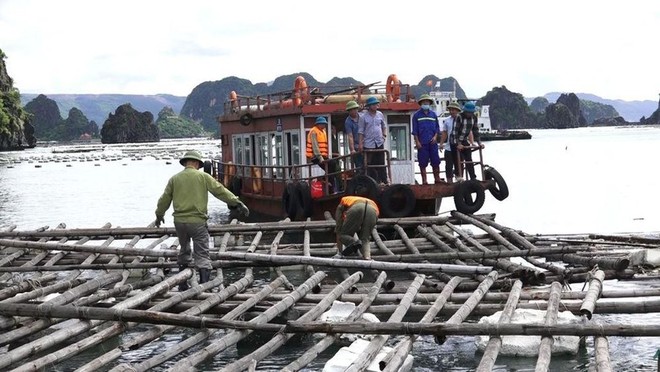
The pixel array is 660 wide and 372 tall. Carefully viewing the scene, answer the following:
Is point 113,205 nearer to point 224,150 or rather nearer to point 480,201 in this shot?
point 224,150

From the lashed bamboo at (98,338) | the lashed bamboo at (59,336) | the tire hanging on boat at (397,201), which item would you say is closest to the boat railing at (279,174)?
the tire hanging on boat at (397,201)

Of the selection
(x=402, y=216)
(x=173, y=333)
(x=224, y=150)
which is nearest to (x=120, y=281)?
(x=173, y=333)

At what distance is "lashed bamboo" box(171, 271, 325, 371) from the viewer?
8203 mm

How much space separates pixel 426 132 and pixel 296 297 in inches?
333

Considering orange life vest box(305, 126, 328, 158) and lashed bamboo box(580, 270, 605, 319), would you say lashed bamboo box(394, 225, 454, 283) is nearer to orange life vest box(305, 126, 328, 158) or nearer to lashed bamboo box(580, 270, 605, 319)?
lashed bamboo box(580, 270, 605, 319)

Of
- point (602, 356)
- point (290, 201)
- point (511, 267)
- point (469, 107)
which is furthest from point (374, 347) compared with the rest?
point (290, 201)

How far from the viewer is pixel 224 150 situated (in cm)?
2784

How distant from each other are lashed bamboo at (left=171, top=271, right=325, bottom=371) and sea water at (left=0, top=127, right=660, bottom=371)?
1.72ft

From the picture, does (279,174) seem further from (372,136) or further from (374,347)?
(374,347)

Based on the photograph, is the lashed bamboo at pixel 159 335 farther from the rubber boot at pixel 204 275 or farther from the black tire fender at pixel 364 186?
the black tire fender at pixel 364 186

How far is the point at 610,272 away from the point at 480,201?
5.54m

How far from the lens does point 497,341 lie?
333 inches

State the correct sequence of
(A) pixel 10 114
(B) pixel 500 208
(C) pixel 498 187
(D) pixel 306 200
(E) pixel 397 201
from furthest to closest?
(A) pixel 10 114, (B) pixel 500 208, (D) pixel 306 200, (C) pixel 498 187, (E) pixel 397 201

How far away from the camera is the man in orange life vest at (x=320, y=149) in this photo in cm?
1922
